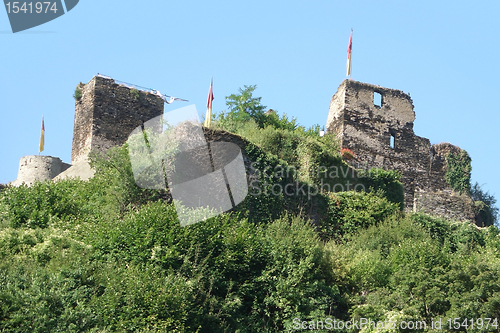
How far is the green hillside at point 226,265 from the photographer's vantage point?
1461cm

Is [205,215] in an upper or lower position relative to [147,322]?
upper

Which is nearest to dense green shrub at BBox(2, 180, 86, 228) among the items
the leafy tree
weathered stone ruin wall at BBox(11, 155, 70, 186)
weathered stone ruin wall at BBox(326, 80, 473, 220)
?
weathered stone ruin wall at BBox(11, 155, 70, 186)

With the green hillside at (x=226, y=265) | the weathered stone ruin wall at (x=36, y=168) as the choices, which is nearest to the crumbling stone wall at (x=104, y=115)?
the weathered stone ruin wall at (x=36, y=168)

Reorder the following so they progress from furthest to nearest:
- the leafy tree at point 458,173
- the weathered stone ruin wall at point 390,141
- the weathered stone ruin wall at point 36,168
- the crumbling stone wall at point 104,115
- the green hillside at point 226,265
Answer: the leafy tree at point 458,173 → the weathered stone ruin wall at point 390,141 → the crumbling stone wall at point 104,115 → the weathered stone ruin wall at point 36,168 → the green hillside at point 226,265

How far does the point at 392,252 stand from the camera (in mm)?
19344

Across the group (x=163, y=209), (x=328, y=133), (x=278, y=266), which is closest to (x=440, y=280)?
(x=278, y=266)

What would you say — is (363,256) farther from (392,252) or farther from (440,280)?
(440,280)

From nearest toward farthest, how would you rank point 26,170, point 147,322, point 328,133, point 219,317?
point 147,322 → point 219,317 → point 26,170 → point 328,133

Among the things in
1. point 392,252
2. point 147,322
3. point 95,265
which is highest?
point 392,252

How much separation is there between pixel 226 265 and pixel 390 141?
1519cm

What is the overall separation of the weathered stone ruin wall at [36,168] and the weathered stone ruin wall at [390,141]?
1142 cm

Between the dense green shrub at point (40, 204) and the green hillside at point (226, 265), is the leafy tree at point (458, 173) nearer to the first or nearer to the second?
the green hillside at point (226, 265)

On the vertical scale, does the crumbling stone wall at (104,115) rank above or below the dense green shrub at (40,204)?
above

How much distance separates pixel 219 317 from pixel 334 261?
400 centimetres
